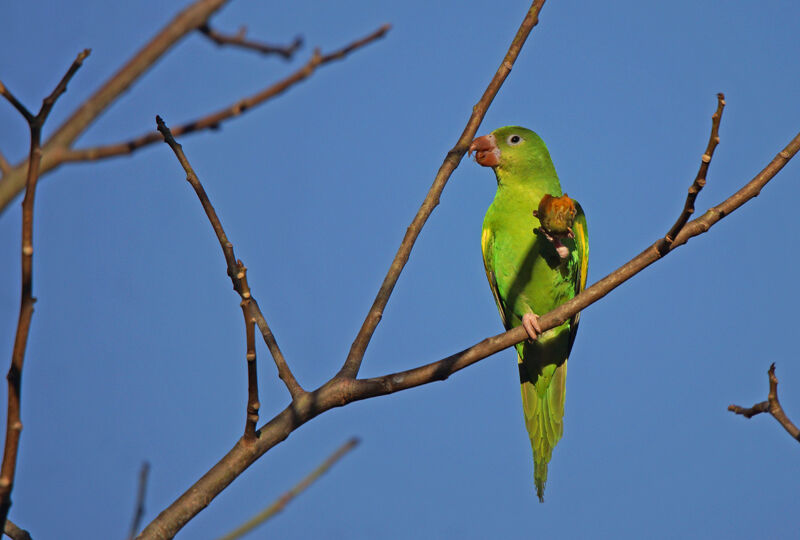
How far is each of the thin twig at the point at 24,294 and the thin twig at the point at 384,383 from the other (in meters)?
0.79

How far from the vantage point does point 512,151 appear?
5.40m

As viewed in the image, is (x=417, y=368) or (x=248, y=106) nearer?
(x=248, y=106)

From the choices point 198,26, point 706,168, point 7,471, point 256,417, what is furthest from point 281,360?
point 198,26

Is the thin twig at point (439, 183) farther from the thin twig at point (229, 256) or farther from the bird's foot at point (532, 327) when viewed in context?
the bird's foot at point (532, 327)

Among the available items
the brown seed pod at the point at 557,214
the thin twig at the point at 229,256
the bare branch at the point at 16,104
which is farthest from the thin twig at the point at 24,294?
the brown seed pod at the point at 557,214

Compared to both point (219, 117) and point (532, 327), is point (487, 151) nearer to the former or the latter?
point (532, 327)

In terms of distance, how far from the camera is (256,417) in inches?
91.5

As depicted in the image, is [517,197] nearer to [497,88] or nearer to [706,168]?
[497,88]

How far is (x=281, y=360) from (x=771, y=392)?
62.7 inches

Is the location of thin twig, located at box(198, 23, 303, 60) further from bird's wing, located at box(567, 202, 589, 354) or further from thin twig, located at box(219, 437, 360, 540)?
bird's wing, located at box(567, 202, 589, 354)

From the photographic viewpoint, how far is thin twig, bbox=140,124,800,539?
2.29 metres

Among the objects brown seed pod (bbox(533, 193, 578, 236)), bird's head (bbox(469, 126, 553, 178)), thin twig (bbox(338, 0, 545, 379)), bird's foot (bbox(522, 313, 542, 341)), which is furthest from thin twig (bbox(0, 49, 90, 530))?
bird's head (bbox(469, 126, 553, 178))

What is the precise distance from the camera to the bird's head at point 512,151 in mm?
5348

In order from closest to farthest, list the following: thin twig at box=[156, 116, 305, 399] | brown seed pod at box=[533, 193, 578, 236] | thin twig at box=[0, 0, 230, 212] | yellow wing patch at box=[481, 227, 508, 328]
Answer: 1. thin twig at box=[0, 0, 230, 212]
2. thin twig at box=[156, 116, 305, 399]
3. brown seed pod at box=[533, 193, 578, 236]
4. yellow wing patch at box=[481, 227, 508, 328]
